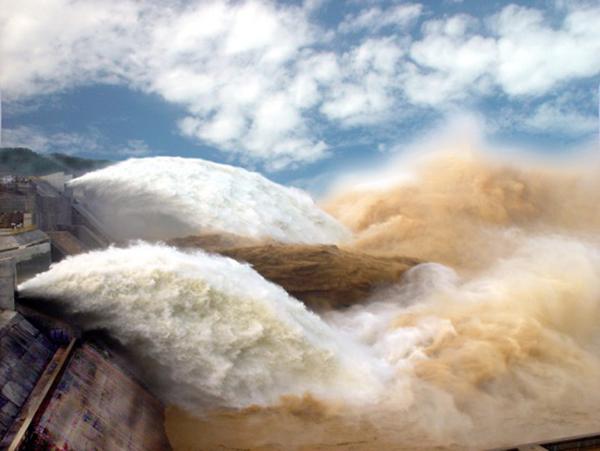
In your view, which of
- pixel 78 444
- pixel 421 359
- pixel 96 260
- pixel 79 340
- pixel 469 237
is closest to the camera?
pixel 78 444

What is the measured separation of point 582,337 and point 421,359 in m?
7.50

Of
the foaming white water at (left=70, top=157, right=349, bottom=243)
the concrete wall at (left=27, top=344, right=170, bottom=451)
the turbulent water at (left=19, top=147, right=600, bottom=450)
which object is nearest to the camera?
the concrete wall at (left=27, top=344, right=170, bottom=451)

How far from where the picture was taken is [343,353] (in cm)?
1531

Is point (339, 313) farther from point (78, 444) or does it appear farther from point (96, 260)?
point (78, 444)

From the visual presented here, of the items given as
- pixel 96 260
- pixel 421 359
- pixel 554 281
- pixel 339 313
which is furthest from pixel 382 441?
pixel 554 281

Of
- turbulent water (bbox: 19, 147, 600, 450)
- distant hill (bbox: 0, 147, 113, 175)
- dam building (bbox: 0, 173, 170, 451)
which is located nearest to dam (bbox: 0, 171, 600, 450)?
dam building (bbox: 0, 173, 170, 451)

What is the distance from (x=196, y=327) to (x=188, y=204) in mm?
14670

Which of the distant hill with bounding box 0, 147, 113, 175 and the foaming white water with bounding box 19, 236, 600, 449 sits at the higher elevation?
the distant hill with bounding box 0, 147, 113, 175

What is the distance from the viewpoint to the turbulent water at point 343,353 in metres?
12.4

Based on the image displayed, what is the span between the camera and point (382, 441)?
12.0 m

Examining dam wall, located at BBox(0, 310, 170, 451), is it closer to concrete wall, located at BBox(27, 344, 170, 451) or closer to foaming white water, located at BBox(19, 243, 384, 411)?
concrete wall, located at BBox(27, 344, 170, 451)

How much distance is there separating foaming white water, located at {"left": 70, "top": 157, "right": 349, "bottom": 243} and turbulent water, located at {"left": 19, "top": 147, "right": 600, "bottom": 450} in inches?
325

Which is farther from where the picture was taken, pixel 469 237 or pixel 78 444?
pixel 469 237

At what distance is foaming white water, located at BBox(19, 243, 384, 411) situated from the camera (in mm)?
12633
